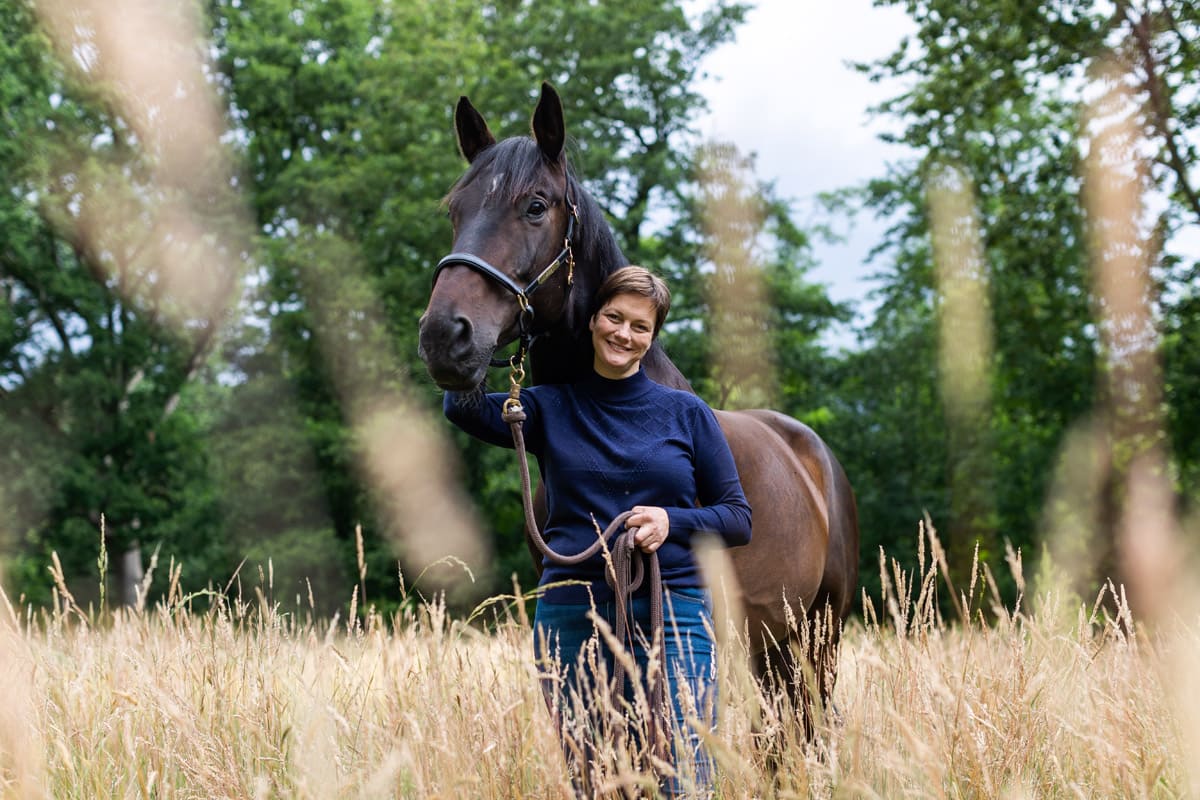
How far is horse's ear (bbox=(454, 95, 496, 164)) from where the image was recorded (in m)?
3.49

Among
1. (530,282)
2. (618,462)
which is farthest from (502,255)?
(618,462)

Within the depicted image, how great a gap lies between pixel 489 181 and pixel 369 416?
17.2 metres

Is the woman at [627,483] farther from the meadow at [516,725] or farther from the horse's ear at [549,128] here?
the horse's ear at [549,128]

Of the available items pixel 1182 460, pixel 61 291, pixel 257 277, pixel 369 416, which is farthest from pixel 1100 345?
pixel 61 291

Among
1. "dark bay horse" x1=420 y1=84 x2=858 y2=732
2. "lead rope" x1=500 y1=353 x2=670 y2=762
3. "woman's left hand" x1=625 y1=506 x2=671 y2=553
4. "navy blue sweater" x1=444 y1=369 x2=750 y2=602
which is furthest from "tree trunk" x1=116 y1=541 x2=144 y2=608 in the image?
"woman's left hand" x1=625 y1=506 x2=671 y2=553

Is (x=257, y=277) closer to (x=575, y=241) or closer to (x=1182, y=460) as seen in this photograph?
(x=1182, y=460)

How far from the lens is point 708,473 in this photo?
9.36ft

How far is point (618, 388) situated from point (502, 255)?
56 centimetres

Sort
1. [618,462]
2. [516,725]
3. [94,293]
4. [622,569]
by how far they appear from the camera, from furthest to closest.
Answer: [94,293] < [618,462] < [516,725] < [622,569]

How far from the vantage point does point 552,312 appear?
3.22 meters

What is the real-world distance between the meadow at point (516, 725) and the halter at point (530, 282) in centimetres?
86

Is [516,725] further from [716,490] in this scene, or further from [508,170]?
[508,170]

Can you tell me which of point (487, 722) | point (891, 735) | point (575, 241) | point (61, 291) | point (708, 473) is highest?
point (61, 291)

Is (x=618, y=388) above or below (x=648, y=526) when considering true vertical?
above
